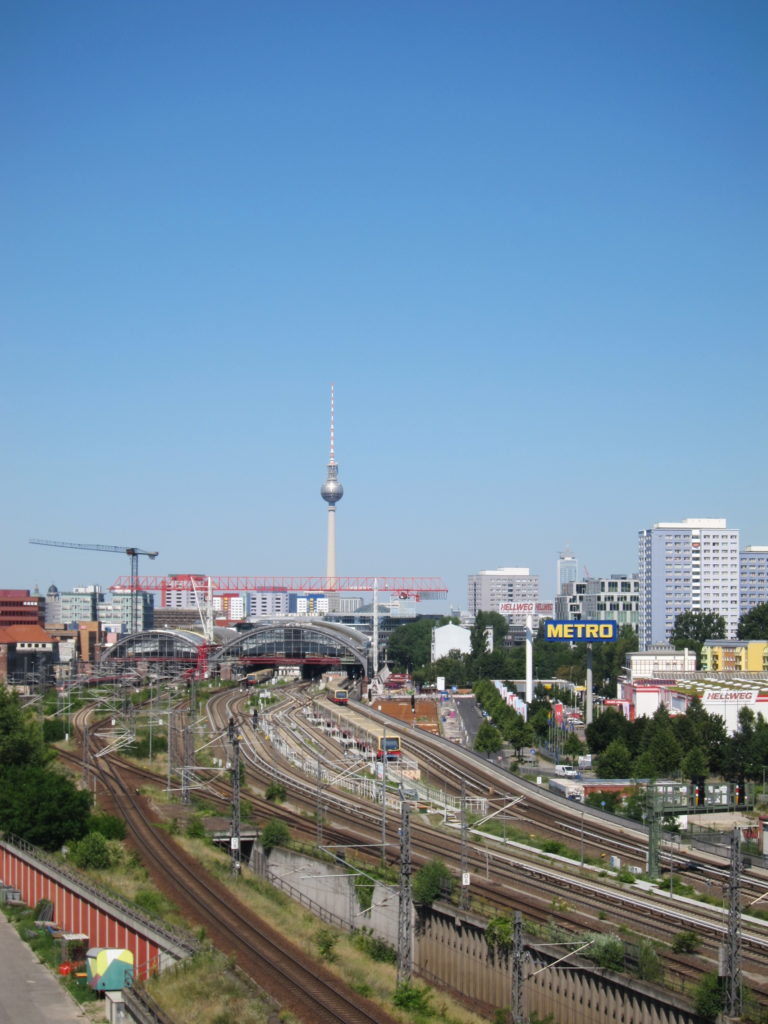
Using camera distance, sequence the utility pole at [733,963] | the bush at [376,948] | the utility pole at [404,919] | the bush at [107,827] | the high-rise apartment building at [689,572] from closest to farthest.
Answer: the utility pole at [733,963] < the utility pole at [404,919] < the bush at [376,948] < the bush at [107,827] < the high-rise apartment building at [689,572]

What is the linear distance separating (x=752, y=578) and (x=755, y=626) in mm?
31329

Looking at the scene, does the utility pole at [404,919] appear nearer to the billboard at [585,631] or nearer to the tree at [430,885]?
the tree at [430,885]

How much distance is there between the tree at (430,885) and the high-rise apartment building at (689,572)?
103 meters

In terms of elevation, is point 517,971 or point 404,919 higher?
point 517,971

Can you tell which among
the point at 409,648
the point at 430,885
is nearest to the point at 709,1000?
the point at 430,885

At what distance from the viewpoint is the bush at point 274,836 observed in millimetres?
33125

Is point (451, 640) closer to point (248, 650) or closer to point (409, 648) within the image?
Answer: point (409, 648)

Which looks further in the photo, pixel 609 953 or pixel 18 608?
pixel 18 608

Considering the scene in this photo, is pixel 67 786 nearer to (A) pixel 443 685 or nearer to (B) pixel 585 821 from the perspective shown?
(B) pixel 585 821

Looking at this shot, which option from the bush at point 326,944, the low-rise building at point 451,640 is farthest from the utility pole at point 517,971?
the low-rise building at point 451,640

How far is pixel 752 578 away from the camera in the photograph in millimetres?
137500

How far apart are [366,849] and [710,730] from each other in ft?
80.5

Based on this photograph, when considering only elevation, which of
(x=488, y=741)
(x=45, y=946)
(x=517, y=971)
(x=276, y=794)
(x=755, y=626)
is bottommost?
(x=488, y=741)

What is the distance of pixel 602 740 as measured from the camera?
177ft
